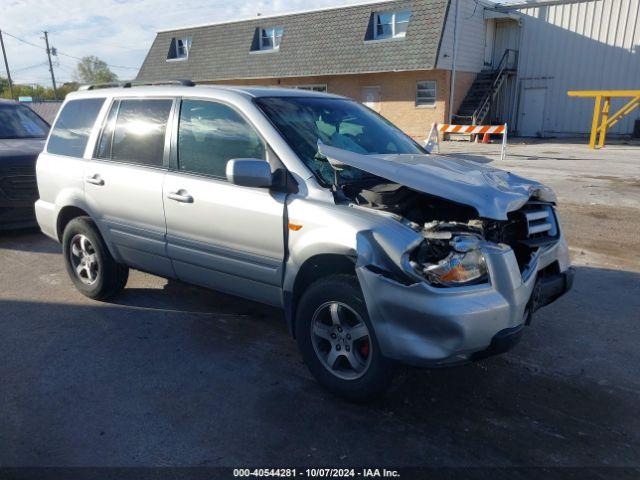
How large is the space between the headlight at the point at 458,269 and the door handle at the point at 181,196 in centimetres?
191

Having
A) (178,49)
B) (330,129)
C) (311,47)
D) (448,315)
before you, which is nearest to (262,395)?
(448,315)

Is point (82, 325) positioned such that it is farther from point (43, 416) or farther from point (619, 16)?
point (619, 16)

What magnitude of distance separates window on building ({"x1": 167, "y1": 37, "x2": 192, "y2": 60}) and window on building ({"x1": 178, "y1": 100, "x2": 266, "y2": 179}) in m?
28.2

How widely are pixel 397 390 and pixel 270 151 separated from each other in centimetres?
179

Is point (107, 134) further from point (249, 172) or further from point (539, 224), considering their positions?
point (539, 224)

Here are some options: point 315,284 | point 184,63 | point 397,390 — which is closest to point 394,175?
point 315,284

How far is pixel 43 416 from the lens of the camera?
125 inches

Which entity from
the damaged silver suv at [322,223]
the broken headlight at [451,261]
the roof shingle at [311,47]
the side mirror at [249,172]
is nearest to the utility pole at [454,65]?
the roof shingle at [311,47]

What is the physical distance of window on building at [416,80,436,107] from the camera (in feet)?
75.7

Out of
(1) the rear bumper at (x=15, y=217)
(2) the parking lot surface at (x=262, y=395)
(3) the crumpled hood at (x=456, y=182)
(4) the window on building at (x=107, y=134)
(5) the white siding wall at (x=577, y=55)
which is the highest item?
(5) the white siding wall at (x=577, y=55)

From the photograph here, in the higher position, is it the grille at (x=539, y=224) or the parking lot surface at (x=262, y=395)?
the grille at (x=539, y=224)

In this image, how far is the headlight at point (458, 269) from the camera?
2889 mm

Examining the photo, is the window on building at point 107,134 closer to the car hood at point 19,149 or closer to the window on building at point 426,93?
the car hood at point 19,149

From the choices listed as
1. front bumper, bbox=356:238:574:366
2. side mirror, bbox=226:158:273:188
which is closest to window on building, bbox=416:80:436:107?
side mirror, bbox=226:158:273:188
